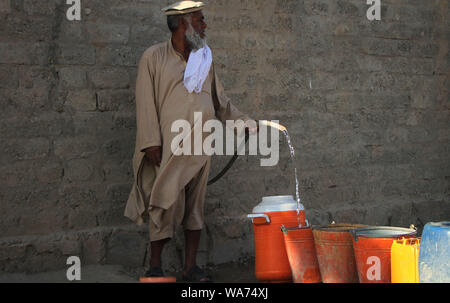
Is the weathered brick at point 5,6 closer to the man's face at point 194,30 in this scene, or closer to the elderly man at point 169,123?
the elderly man at point 169,123

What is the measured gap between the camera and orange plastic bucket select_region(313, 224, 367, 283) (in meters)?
4.22

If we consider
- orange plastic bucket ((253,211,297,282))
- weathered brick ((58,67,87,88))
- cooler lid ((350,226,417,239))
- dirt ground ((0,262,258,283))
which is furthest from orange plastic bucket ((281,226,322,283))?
weathered brick ((58,67,87,88))

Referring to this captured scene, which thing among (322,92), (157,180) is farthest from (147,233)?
(322,92)

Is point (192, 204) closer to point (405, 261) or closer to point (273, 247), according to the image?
point (273, 247)

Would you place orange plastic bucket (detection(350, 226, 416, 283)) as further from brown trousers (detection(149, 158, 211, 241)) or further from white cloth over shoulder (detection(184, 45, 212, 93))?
white cloth over shoulder (detection(184, 45, 212, 93))

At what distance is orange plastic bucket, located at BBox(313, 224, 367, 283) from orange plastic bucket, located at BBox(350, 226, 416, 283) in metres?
0.19

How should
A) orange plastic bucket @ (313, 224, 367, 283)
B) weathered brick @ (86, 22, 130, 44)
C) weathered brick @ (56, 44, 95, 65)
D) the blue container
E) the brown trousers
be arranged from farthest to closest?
weathered brick @ (86, 22, 130, 44)
weathered brick @ (56, 44, 95, 65)
the brown trousers
orange plastic bucket @ (313, 224, 367, 283)
the blue container

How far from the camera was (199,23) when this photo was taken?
16.0ft

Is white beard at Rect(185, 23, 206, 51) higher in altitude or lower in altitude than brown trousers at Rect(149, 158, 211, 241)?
higher

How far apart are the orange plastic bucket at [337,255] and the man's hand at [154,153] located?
4.23ft

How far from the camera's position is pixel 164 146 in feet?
15.7

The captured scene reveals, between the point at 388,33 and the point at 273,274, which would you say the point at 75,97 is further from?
the point at 388,33
